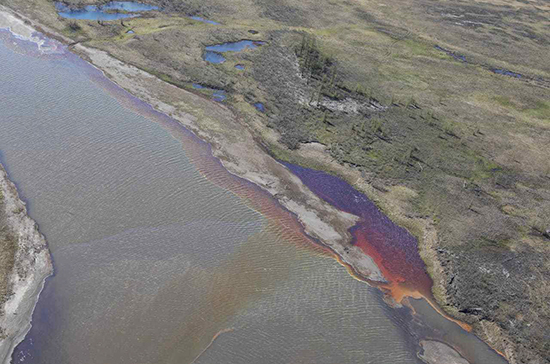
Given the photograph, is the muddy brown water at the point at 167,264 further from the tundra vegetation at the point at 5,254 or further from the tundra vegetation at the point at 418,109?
the tundra vegetation at the point at 418,109

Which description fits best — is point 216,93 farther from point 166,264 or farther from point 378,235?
point 166,264

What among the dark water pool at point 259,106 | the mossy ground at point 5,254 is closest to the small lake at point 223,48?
the dark water pool at point 259,106

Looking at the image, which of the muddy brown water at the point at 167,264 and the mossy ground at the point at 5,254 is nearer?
the muddy brown water at the point at 167,264

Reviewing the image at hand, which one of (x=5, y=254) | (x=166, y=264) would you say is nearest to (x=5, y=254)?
(x=5, y=254)

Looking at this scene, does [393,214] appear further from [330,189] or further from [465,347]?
[465,347]

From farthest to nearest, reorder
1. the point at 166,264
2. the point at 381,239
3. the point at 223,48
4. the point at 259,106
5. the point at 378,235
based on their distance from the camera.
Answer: the point at 223,48 < the point at 259,106 < the point at 378,235 < the point at 381,239 < the point at 166,264

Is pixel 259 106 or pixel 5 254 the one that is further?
pixel 259 106

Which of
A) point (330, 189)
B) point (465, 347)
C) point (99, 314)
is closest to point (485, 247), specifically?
point (465, 347)
